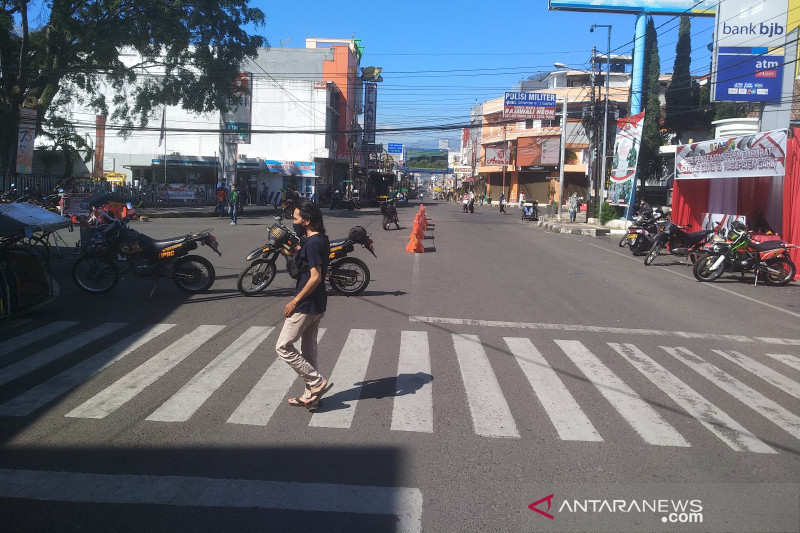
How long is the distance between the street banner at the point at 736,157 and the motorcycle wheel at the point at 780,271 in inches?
85.3

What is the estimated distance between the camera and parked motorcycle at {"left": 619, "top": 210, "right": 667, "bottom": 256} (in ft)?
63.4

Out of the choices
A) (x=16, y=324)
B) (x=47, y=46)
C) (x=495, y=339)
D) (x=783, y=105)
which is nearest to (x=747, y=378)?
(x=495, y=339)

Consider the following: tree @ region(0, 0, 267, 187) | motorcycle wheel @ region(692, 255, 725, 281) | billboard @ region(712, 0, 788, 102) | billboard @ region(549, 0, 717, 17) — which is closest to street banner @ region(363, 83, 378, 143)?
billboard @ region(549, 0, 717, 17)

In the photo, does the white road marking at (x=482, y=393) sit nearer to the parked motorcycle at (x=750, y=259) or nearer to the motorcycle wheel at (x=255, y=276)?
the motorcycle wheel at (x=255, y=276)

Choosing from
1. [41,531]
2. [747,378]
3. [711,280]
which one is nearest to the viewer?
[41,531]

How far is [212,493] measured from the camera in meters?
4.22

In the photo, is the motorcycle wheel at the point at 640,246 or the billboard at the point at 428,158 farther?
the billboard at the point at 428,158

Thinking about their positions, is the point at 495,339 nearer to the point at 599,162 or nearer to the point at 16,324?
the point at 16,324

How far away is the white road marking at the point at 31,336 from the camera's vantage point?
24.9ft

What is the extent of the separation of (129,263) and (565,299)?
7.69 metres

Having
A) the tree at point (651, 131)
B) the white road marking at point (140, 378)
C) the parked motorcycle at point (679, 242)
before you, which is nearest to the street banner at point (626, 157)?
the parked motorcycle at point (679, 242)

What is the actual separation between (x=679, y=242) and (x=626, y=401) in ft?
43.6

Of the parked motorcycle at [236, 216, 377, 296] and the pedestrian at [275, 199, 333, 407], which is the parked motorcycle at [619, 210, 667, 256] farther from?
the pedestrian at [275, 199, 333, 407]

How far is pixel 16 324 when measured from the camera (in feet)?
28.9
